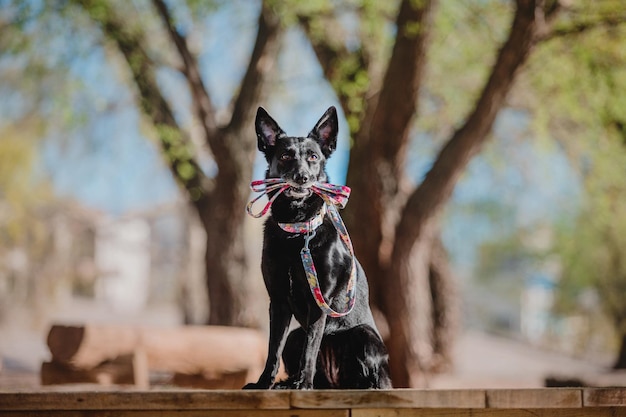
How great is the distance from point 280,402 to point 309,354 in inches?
9.1

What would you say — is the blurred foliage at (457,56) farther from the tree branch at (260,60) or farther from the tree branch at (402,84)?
the tree branch at (260,60)

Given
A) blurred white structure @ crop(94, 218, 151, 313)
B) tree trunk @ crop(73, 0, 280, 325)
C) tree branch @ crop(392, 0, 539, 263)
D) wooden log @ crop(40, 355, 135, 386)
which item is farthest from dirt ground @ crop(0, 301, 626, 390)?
tree trunk @ crop(73, 0, 280, 325)

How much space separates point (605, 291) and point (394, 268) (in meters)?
11.8

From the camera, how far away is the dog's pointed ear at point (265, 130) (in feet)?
11.4

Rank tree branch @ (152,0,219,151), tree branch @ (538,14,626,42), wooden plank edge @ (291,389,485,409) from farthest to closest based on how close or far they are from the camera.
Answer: tree branch @ (152,0,219,151) < tree branch @ (538,14,626,42) < wooden plank edge @ (291,389,485,409)

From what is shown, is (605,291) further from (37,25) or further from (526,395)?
(526,395)

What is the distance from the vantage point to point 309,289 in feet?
10.6

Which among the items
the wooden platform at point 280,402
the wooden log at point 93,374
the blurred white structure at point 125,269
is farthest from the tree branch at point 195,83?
the blurred white structure at point 125,269

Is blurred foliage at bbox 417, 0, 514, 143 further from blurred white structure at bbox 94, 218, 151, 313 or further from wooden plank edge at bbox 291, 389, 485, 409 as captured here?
blurred white structure at bbox 94, 218, 151, 313

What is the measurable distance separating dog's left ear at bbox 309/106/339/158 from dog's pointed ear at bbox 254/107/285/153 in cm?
17

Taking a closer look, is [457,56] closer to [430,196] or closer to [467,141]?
[467,141]

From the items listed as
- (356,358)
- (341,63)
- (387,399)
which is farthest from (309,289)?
(341,63)

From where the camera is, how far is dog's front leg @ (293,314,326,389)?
10.5 feet

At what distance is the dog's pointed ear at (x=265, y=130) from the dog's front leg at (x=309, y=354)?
0.84m
